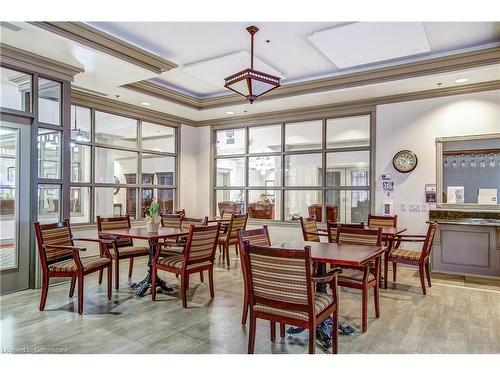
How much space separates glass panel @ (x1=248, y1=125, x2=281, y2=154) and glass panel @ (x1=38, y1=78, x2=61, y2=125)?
13.0ft

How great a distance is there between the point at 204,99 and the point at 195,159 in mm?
1737

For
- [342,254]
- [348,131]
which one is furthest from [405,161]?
[342,254]

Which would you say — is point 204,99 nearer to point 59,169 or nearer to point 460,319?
point 59,169

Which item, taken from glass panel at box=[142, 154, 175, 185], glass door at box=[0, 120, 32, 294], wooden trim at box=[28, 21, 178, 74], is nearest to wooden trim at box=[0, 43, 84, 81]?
glass door at box=[0, 120, 32, 294]

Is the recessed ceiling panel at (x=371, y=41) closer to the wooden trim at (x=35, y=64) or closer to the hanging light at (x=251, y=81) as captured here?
the hanging light at (x=251, y=81)

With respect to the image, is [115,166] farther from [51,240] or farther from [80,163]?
[51,240]

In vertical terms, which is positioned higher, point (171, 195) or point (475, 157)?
point (475, 157)

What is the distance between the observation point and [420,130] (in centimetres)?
584

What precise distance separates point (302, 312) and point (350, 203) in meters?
4.55

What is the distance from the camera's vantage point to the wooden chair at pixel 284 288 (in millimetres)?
2307

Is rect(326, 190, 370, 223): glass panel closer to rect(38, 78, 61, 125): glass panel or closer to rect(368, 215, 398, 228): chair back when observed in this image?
rect(368, 215, 398, 228): chair back

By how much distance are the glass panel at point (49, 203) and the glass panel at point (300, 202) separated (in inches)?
165

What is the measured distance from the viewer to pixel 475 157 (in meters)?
5.68

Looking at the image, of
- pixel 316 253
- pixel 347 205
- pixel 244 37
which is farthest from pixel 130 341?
pixel 347 205
